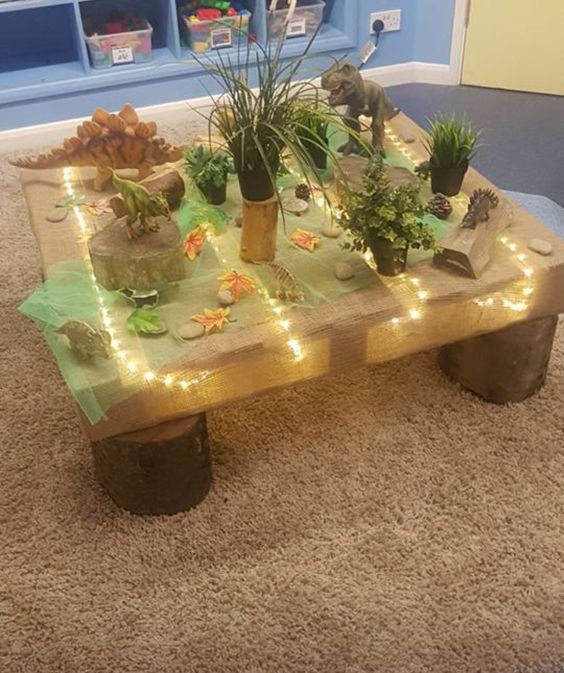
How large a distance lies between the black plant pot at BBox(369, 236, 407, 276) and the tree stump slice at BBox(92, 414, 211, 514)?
453mm

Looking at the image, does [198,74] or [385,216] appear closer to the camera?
[385,216]

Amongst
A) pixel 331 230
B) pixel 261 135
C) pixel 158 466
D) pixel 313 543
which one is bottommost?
pixel 313 543

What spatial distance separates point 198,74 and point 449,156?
1691 millimetres

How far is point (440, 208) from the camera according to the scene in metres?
1.79

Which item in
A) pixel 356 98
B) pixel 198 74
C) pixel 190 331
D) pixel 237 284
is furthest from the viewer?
pixel 198 74

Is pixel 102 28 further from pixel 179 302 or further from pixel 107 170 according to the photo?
pixel 179 302

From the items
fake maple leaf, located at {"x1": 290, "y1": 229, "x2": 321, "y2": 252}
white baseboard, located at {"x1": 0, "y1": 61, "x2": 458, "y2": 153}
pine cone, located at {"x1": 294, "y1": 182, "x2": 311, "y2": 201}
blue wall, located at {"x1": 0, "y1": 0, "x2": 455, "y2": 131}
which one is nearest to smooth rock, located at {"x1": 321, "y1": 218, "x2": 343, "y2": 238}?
fake maple leaf, located at {"x1": 290, "y1": 229, "x2": 321, "y2": 252}

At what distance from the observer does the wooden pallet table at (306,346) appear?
4.82ft

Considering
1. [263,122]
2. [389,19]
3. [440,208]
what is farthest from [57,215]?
[389,19]

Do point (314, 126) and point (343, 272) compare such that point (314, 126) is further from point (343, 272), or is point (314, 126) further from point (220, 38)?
point (220, 38)

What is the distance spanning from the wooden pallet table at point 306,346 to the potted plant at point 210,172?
295mm

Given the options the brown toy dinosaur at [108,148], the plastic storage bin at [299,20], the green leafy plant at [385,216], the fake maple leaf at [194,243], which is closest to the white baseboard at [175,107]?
the plastic storage bin at [299,20]

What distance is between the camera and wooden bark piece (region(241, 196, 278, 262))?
163 cm

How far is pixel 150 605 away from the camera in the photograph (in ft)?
4.94
